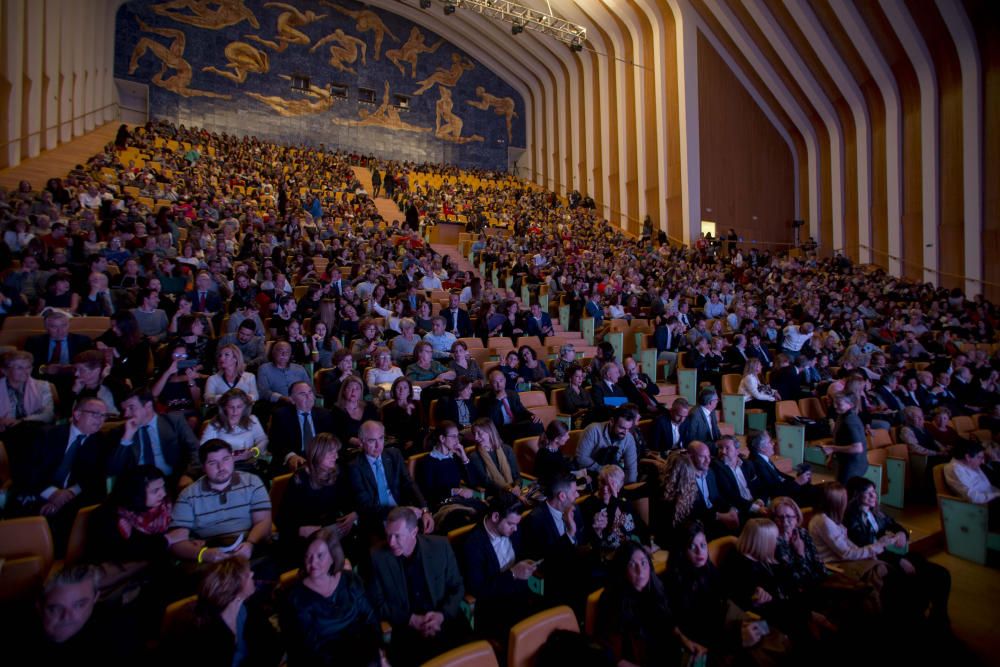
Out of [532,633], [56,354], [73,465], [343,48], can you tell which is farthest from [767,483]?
[343,48]

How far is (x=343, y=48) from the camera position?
21.2m

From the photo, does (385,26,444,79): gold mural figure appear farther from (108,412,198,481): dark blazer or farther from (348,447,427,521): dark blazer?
(348,447,427,521): dark blazer

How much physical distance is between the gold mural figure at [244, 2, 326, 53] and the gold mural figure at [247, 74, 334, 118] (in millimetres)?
1160

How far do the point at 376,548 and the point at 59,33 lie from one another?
15.9 m

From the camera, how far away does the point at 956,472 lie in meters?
3.48

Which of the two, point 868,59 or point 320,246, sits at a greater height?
point 868,59

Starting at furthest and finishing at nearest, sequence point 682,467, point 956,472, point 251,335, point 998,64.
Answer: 1. point 998,64
2. point 251,335
3. point 956,472
4. point 682,467

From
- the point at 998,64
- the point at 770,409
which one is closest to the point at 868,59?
the point at 998,64

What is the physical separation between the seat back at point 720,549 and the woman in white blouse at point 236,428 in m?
2.32

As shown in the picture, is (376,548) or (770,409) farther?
(770,409)

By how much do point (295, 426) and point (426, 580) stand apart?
150 centimetres

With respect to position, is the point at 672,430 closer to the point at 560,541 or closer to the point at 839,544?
the point at 839,544

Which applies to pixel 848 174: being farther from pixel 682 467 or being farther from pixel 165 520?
pixel 165 520

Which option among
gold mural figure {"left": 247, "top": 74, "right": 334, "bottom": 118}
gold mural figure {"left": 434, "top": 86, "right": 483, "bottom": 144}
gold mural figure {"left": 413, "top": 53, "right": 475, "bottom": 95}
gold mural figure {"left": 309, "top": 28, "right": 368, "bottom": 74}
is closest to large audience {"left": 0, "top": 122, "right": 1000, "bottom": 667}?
gold mural figure {"left": 247, "top": 74, "right": 334, "bottom": 118}
